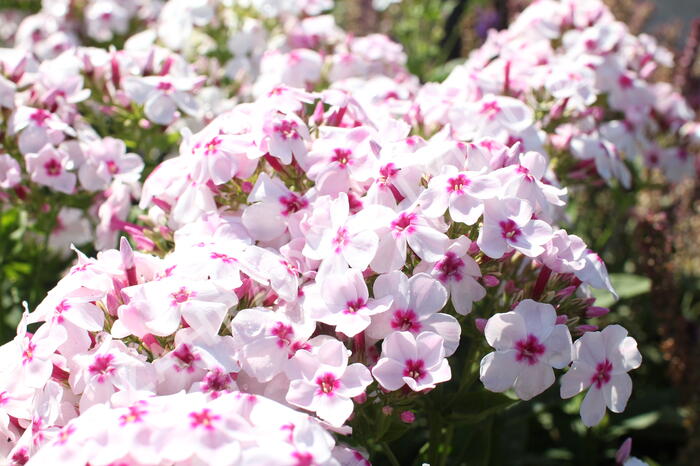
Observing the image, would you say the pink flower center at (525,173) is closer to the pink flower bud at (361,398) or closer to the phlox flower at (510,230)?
the phlox flower at (510,230)

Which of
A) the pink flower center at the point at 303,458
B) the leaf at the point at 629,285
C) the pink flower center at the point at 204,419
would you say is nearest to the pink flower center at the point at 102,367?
the pink flower center at the point at 204,419

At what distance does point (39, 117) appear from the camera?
1644 millimetres

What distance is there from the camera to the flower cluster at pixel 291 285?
1030 mm

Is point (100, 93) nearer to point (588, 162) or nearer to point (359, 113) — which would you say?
point (359, 113)

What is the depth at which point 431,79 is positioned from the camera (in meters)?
2.75

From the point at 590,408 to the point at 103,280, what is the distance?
0.72 metres

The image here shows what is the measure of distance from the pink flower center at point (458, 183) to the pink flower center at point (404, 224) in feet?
0.24

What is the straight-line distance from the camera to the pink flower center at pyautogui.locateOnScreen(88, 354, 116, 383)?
3.44ft

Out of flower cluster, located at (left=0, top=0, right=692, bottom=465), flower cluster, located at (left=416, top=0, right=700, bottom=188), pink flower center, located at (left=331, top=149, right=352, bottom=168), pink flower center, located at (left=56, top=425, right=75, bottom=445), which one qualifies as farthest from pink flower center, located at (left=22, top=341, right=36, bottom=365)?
flower cluster, located at (left=416, top=0, right=700, bottom=188)

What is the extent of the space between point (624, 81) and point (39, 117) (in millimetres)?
A: 1446

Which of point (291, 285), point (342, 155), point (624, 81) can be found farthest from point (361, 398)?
point (624, 81)

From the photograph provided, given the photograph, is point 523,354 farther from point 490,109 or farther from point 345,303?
point 490,109

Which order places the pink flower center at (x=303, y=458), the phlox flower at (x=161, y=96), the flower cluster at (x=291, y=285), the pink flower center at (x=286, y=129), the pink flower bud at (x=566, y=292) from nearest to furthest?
the pink flower center at (x=303, y=458) < the flower cluster at (x=291, y=285) < the pink flower bud at (x=566, y=292) < the pink flower center at (x=286, y=129) < the phlox flower at (x=161, y=96)

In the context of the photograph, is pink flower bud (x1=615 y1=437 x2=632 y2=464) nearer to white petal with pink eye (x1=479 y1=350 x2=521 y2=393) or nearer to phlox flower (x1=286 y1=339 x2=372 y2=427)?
white petal with pink eye (x1=479 y1=350 x2=521 y2=393)
